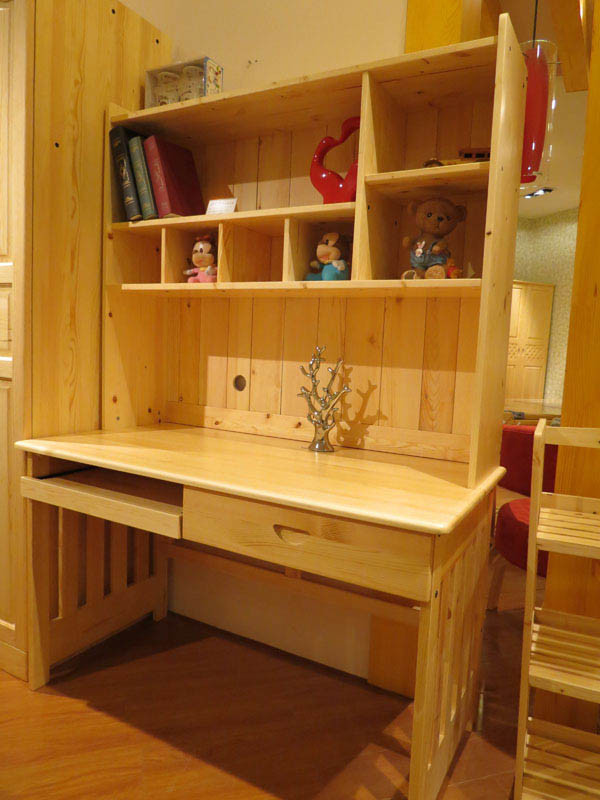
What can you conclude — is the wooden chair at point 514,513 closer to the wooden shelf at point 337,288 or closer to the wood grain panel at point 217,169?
the wooden shelf at point 337,288

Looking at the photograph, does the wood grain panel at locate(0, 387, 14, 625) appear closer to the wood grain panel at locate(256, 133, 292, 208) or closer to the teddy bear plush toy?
the wood grain panel at locate(256, 133, 292, 208)

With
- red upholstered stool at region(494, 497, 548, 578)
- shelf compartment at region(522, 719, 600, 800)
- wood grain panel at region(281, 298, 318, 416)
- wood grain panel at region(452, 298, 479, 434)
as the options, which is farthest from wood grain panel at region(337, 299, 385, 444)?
shelf compartment at region(522, 719, 600, 800)

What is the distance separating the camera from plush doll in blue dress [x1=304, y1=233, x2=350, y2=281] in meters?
1.67

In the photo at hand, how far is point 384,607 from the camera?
68.8 inches

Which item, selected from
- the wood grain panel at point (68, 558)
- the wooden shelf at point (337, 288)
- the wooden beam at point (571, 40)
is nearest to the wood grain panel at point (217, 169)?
the wooden shelf at point (337, 288)

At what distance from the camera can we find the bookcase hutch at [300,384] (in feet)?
4.23

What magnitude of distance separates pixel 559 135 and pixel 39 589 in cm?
387

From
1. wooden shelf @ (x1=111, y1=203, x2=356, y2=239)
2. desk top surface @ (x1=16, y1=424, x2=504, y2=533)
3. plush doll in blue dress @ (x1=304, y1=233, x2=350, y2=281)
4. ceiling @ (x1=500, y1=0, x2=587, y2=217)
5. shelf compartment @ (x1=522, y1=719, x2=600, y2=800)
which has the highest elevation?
ceiling @ (x1=500, y1=0, x2=587, y2=217)

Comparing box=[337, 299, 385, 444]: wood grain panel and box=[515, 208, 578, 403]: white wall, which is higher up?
box=[515, 208, 578, 403]: white wall

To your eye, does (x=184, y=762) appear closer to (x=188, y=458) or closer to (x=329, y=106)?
(x=188, y=458)

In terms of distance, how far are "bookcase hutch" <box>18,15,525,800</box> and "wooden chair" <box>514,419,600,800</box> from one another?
0.55 feet

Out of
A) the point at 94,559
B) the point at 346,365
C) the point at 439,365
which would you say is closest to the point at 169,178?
the point at 346,365

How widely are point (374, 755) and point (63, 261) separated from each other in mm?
1747

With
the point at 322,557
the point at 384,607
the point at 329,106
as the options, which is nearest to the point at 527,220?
the point at 329,106
